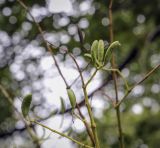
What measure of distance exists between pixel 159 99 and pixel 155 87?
25 centimetres

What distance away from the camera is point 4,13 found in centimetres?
177

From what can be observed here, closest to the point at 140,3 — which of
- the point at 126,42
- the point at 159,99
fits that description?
the point at 126,42

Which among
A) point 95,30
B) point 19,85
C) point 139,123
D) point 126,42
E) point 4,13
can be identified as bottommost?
point 19,85

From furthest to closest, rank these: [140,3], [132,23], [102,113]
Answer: [102,113] → [132,23] → [140,3]

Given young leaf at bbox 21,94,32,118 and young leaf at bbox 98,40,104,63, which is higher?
young leaf at bbox 98,40,104,63

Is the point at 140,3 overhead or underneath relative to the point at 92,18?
overhead

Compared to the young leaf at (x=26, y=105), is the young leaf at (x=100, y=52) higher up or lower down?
higher up

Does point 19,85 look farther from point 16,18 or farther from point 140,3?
point 140,3

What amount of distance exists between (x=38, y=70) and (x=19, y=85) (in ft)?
0.36

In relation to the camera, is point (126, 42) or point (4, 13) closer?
point (4, 13)

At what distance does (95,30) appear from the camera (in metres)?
1.78

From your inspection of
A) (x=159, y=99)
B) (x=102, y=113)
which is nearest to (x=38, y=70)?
(x=102, y=113)

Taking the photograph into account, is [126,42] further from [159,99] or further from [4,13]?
[4,13]

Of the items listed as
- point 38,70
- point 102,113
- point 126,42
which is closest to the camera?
point 38,70
